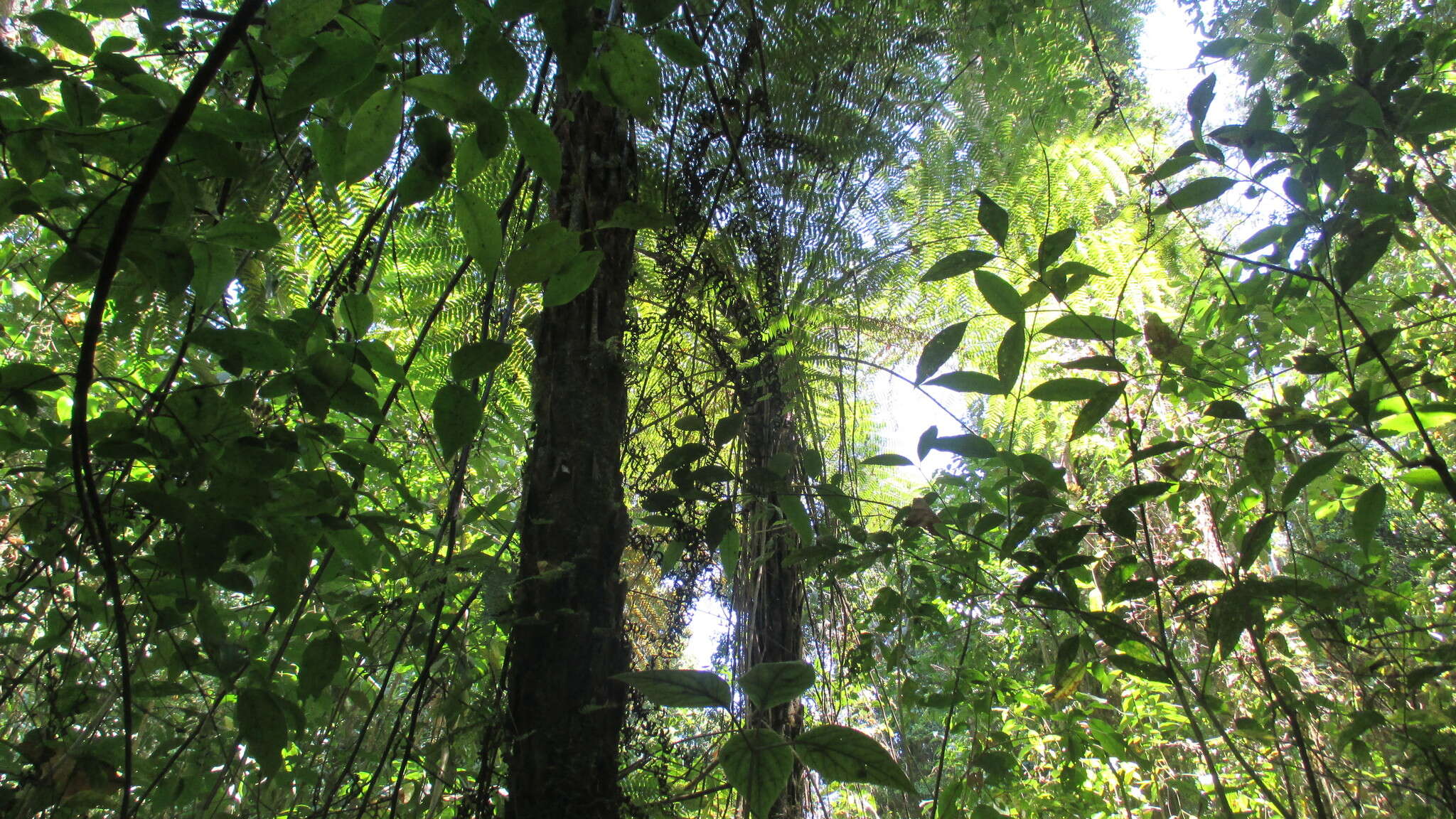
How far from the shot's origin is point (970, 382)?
92cm

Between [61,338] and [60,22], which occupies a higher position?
[61,338]

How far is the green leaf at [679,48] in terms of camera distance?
0.60 m

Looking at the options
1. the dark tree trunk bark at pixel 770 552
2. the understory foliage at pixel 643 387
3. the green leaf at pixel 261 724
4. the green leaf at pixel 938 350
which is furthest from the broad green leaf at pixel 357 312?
the green leaf at pixel 938 350

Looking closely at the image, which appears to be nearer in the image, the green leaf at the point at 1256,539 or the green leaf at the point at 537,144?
the green leaf at the point at 537,144

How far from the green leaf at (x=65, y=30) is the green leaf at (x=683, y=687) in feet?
2.70

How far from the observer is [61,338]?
2439 mm

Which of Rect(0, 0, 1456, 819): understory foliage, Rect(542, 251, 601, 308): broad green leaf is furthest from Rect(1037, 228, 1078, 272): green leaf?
Rect(542, 251, 601, 308): broad green leaf

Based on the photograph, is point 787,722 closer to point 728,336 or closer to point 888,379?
point 728,336

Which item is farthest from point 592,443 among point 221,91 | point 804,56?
point 804,56

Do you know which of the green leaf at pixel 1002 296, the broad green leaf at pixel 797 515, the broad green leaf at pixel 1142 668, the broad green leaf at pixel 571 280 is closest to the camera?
the broad green leaf at pixel 571 280

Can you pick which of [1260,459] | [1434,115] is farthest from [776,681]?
[1434,115]

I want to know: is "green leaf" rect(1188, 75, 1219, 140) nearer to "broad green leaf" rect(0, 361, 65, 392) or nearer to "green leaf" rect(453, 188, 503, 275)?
"green leaf" rect(453, 188, 503, 275)

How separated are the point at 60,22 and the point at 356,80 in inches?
20.0

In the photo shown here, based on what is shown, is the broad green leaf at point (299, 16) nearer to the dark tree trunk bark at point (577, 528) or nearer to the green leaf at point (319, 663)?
the dark tree trunk bark at point (577, 528)
